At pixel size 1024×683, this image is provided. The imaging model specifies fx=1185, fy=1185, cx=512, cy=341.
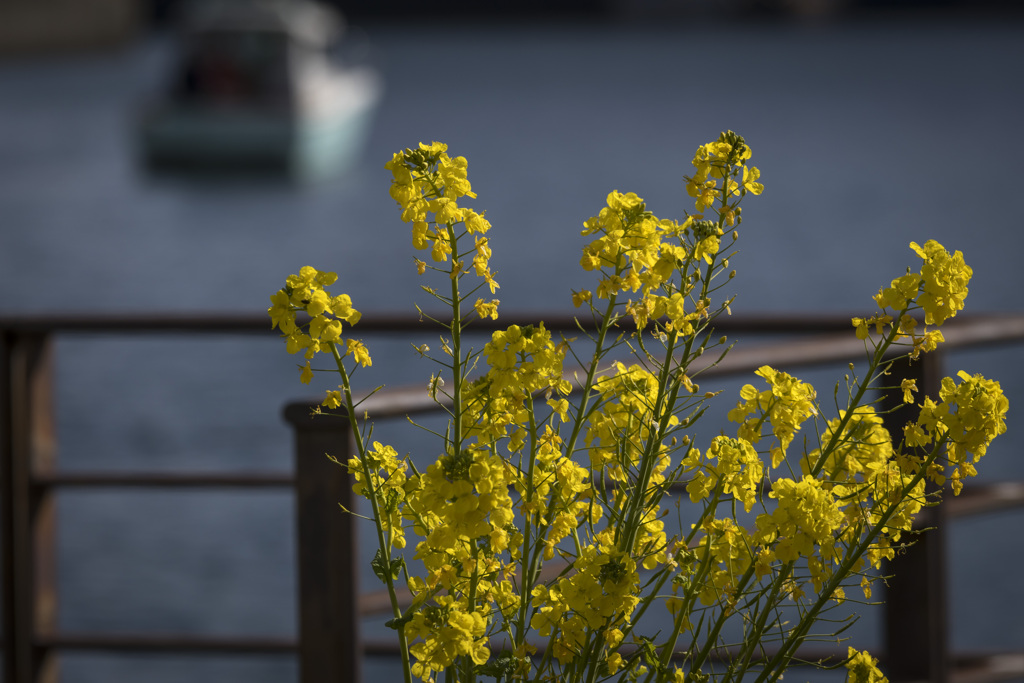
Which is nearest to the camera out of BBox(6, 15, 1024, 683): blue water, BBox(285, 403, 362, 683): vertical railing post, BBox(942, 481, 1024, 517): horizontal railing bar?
BBox(285, 403, 362, 683): vertical railing post

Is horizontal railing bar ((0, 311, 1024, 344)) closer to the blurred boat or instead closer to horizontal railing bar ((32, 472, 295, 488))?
horizontal railing bar ((32, 472, 295, 488))

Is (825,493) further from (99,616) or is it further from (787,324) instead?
(99,616)

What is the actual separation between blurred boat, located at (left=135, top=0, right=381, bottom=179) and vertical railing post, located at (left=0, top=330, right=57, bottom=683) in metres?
17.5

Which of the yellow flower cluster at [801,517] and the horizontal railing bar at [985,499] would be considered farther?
the horizontal railing bar at [985,499]

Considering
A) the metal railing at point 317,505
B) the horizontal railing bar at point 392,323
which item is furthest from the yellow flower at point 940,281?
the horizontal railing bar at point 392,323

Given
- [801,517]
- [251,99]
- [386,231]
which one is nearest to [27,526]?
[801,517]

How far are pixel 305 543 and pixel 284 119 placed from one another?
20.6 m

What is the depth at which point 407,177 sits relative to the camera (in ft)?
2.52

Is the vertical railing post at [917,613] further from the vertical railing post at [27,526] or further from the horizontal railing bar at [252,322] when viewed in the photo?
the vertical railing post at [27,526]

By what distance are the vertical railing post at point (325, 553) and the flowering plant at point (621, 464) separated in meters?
0.51

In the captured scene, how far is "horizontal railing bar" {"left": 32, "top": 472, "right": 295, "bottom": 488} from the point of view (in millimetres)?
1889

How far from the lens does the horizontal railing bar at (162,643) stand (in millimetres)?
1986

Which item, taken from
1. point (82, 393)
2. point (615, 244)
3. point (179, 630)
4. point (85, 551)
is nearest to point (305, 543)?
point (615, 244)

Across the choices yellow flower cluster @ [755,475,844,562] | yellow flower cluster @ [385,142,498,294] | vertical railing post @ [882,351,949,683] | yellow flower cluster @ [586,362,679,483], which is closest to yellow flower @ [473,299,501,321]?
yellow flower cluster @ [385,142,498,294]
